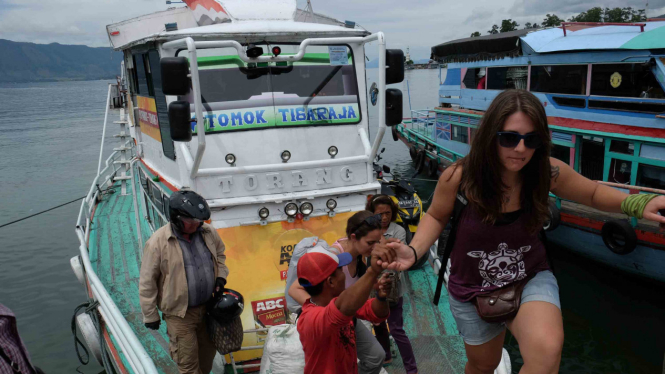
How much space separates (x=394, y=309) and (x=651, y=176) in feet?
25.9

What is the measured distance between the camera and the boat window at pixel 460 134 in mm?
17438

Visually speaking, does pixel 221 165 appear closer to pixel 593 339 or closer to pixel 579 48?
pixel 593 339

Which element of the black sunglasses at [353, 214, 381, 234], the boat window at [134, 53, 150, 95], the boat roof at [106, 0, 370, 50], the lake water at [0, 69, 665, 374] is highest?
the boat roof at [106, 0, 370, 50]

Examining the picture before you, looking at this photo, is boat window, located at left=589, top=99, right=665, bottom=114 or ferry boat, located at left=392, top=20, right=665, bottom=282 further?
boat window, located at left=589, top=99, right=665, bottom=114

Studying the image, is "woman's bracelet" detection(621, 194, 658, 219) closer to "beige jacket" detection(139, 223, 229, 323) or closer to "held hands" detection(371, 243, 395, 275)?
"held hands" detection(371, 243, 395, 275)

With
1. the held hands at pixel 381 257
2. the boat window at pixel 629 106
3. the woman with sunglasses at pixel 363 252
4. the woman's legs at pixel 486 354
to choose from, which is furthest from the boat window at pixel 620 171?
the held hands at pixel 381 257

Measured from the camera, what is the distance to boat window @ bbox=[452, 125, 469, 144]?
1744 centimetres

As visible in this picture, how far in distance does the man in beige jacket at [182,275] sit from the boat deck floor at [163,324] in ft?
3.48

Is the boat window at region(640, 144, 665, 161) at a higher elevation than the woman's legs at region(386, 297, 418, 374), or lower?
higher

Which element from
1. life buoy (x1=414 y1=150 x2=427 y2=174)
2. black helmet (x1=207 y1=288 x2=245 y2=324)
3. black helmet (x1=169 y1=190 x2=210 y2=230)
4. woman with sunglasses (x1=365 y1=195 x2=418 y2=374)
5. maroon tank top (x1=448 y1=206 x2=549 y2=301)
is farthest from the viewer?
life buoy (x1=414 y1=150 x2=427 y2=174)

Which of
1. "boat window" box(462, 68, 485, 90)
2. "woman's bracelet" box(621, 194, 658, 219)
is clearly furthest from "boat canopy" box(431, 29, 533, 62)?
"woman's bracelet" box(621, 194, 658, 219)

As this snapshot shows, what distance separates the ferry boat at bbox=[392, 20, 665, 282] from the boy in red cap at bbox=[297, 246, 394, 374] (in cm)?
692

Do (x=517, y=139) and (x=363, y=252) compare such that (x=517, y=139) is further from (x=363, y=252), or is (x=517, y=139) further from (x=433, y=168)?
(x=433, y=168)

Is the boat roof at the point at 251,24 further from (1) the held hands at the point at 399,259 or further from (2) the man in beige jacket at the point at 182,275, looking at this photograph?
(1) the held hands at the point at 399,259
